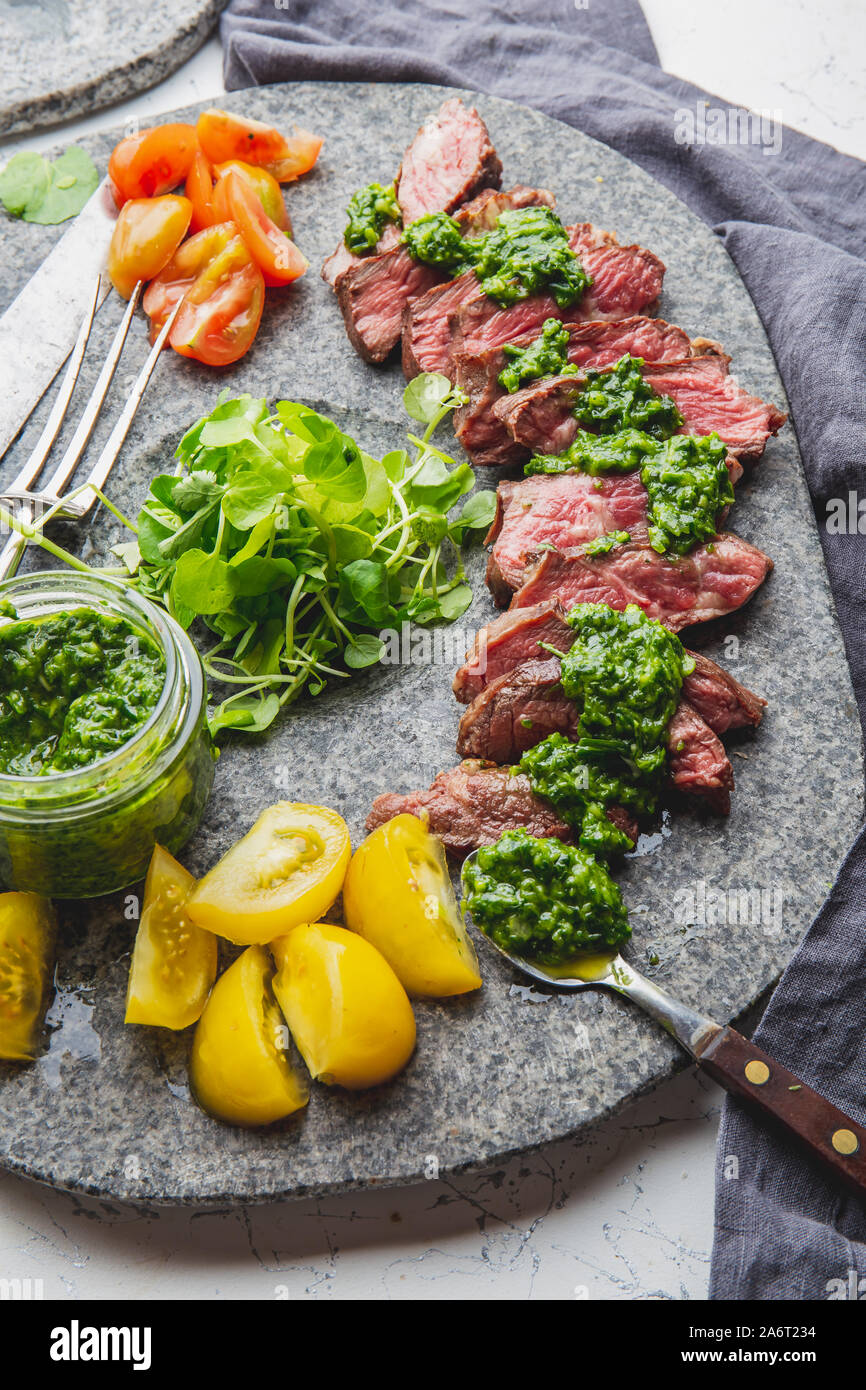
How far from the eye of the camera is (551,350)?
316 cm

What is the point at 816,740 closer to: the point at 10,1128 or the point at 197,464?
the point at 197,464

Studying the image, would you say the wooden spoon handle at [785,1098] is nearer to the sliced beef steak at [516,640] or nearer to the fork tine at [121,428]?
the sliced beef steak at [516,640]

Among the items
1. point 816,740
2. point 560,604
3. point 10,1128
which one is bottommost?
point 10,1128

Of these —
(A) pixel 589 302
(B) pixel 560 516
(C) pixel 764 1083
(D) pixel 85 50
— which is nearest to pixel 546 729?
(B) pixel 560 516

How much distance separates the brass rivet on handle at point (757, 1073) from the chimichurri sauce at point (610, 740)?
521mm

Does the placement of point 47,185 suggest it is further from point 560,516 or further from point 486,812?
point 486,812

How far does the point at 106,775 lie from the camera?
92.1 inches

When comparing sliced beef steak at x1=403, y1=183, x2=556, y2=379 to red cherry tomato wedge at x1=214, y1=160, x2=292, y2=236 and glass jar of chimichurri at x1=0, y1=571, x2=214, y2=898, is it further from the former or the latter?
glass jar of chimichurri at x1=0, y1=571, x2=214, y2=898

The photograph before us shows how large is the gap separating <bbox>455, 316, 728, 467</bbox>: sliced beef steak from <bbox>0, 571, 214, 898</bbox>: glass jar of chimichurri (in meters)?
1.09

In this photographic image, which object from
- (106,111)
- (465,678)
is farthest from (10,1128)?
(106,111)

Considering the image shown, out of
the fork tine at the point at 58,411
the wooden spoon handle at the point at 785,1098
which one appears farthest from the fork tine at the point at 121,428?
the wooden spoon handle at the point at 785,1098

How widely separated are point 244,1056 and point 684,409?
2.01 metres

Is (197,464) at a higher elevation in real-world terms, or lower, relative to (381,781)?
higher

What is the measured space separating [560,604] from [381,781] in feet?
2.02
